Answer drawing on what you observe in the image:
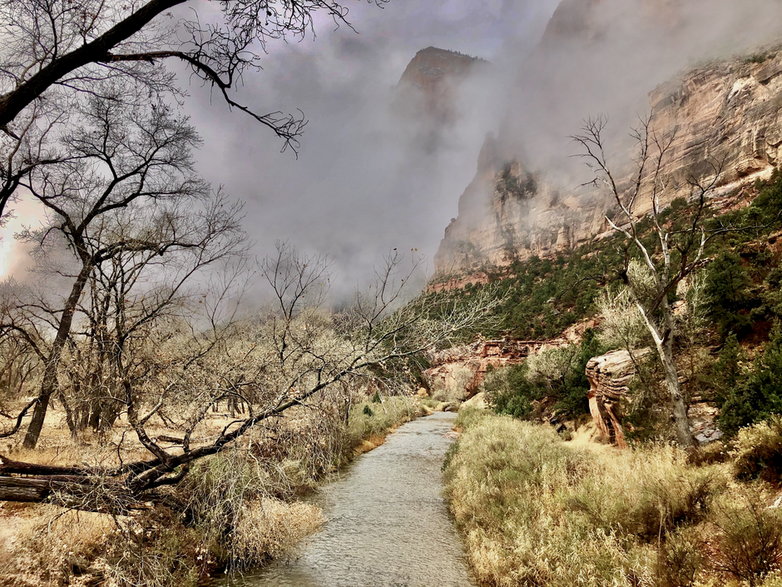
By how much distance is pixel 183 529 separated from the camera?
7.38 m

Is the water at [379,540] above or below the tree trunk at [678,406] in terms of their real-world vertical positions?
below

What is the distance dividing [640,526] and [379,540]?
6336mm

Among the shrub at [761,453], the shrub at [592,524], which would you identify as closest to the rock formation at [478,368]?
the shrub at [592,524]

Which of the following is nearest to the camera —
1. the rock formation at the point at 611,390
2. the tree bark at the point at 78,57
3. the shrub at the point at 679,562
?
the tree bark at the point at 78,57

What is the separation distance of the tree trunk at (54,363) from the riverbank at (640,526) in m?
10.8

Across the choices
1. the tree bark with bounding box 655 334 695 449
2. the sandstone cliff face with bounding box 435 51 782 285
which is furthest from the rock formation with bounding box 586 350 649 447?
the sandstone cliff face with bounding box 435 51 782 285

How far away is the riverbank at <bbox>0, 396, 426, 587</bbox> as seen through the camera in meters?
5.40

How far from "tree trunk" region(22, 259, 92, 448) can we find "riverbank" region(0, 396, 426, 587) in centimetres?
97

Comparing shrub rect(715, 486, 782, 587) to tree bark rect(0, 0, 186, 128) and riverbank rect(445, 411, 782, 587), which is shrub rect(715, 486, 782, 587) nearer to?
riverbank rect(445, 411, 782, 587)

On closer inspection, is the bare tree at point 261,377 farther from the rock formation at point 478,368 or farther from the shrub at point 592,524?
the rock formation at point 478,368

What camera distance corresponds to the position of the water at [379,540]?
24.6 feet

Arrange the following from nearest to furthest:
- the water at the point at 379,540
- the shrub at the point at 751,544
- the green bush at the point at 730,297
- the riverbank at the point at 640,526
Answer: the shrub at the point at 751,544
the riverbank at the point at 640,526
the water at the point at 379,540
the green bush at the point at 730,297

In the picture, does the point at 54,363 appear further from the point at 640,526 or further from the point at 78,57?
the point at 640,526

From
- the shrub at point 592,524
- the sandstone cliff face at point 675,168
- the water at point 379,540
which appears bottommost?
the water at point 379,540
